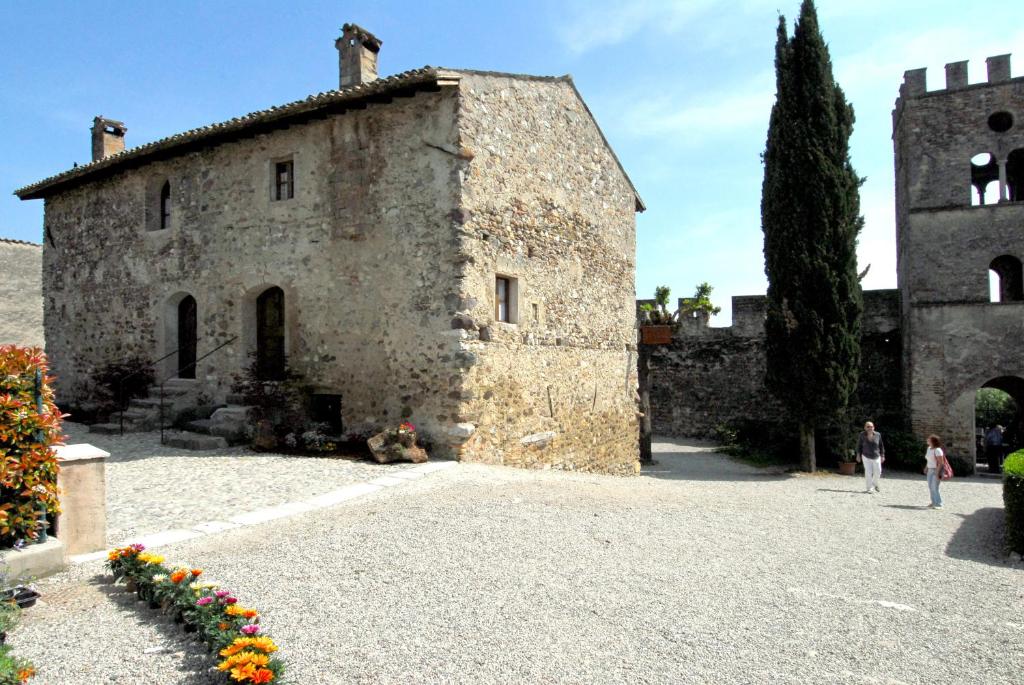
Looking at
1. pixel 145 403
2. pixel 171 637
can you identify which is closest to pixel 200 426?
pixel 145 403

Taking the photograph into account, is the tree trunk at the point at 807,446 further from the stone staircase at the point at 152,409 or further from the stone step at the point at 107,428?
the stone step at the point at 107,428

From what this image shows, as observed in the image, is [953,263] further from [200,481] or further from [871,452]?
[200,481]

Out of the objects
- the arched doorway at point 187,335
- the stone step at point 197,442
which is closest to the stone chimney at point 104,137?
the arched doorway at point 187,335

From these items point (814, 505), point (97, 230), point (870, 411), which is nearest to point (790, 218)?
point (870, 411)

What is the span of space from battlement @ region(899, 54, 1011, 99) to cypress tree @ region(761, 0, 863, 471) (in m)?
3.58

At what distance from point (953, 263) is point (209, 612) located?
2162 cm

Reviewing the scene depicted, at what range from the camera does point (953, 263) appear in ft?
63.4

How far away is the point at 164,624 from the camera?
445 centimetres

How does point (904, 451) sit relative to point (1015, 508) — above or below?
below

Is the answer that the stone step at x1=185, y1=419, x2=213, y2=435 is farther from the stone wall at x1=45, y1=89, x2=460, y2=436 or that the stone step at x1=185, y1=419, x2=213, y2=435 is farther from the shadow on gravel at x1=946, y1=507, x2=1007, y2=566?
the shadow on gravel at x1=946, y1=507, x2=1007, y2=566

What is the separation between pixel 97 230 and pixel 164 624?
14.5 metres

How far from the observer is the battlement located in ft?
63.0

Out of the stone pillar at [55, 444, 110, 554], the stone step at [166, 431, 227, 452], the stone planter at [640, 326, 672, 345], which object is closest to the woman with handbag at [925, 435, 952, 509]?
the stone planter at [640, 326, 672, 345]

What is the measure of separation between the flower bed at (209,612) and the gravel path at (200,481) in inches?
50.6
